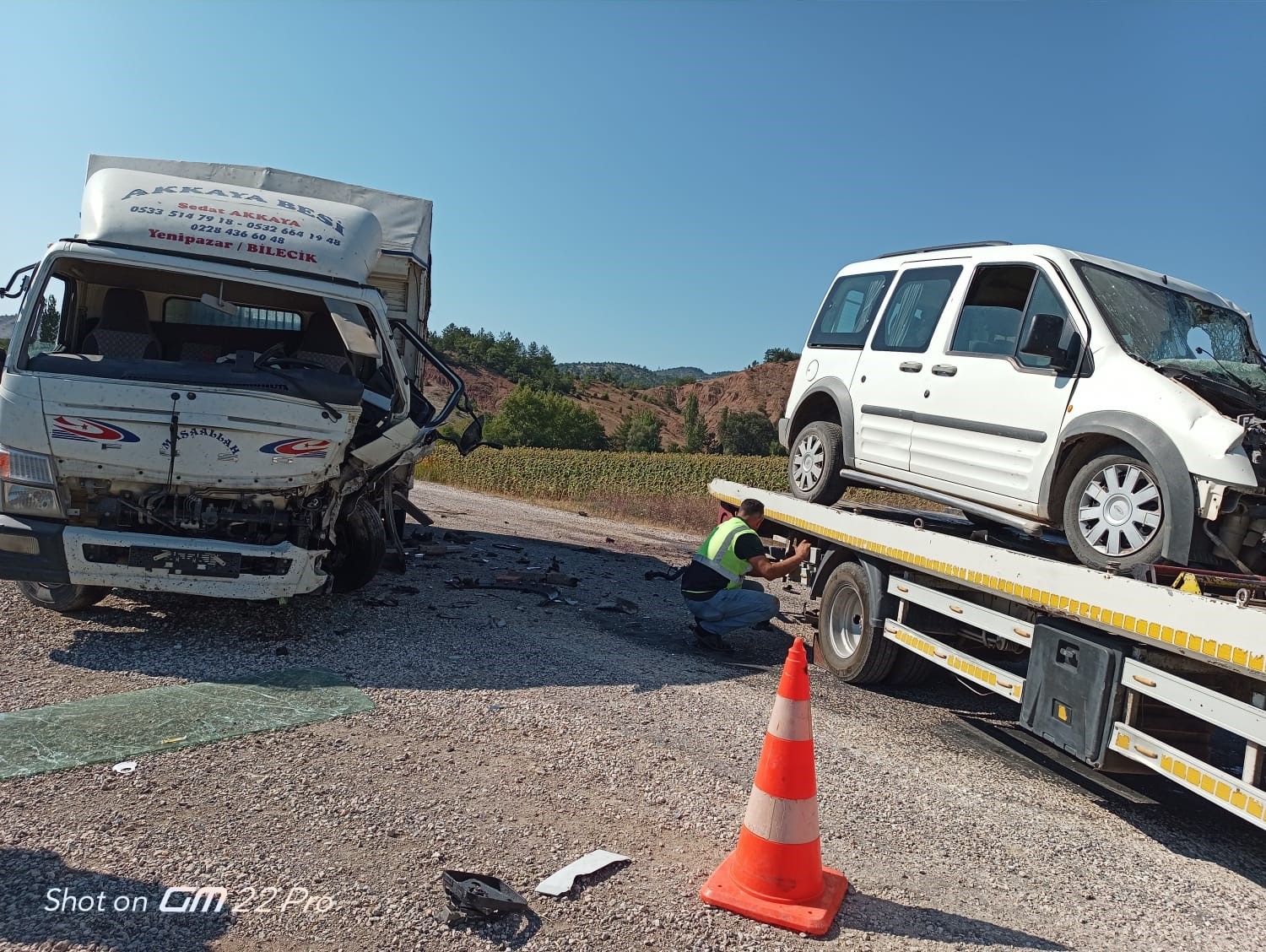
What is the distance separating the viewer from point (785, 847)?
128 inches

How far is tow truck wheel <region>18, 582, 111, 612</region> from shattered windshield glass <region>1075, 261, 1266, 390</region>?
21.3 ft

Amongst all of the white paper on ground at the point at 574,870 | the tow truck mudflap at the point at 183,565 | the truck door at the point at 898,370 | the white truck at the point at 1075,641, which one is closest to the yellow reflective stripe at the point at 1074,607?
the white truck at the point at 1075,641

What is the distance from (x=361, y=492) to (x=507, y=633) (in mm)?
1505

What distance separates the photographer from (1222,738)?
17.6ft

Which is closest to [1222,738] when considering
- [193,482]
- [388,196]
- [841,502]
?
[841,502]

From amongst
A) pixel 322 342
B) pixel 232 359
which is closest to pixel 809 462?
pixel 322 342

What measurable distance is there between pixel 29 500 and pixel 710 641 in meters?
4.69

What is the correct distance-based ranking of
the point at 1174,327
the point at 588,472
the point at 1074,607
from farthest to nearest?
the point at 588,472 → the point at 1174,327 → the point at 1074,607

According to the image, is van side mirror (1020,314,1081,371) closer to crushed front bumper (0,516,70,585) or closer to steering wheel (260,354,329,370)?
steering wheel (260,354,329,370)

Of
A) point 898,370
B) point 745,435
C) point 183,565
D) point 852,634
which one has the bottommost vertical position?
point 852,634

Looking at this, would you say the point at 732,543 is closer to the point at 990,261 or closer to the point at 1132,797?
the point at 990,261

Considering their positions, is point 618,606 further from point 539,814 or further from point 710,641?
point 539,814

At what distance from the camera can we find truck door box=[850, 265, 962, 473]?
20.8 feet

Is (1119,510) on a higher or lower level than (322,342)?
lower
